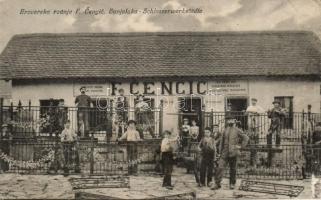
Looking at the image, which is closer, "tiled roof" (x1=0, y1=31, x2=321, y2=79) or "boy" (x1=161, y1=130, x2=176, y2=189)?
"boy" (x1=161, y1=130, x2=176, y2=189)

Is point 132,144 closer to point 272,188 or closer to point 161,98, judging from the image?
point 161,98

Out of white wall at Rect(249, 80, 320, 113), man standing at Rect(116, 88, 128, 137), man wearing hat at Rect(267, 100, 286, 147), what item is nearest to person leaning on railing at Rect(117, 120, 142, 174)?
man standing at Rect(116, 88, 128, 137)

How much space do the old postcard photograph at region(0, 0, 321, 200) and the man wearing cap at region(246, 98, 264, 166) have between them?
4 cm

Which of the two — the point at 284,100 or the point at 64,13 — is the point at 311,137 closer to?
the point at 284,100

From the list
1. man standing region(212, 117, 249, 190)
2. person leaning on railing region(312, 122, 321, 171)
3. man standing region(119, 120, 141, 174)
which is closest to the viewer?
man standing region(212, 117, 249, 190)

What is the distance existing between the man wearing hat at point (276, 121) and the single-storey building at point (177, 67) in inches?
30.5

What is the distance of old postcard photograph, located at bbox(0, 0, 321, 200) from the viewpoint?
10.6m

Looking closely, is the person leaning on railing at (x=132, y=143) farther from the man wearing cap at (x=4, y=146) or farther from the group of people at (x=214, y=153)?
the man wearing cap at (x=4, y=146)

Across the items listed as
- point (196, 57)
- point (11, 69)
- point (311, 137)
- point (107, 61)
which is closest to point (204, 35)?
point (196, 57)

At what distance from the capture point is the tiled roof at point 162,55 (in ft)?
47.5

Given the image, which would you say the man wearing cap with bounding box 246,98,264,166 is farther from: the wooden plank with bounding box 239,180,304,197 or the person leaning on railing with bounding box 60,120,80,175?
the person leaning on railing with bounding box 60,120,80,175

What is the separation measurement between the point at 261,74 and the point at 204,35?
2.02m

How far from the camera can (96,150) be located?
1243cm

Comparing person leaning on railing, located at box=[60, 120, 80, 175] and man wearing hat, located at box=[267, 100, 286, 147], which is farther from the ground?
man wearing hat, located at box=[267, 100, 286, 147]
